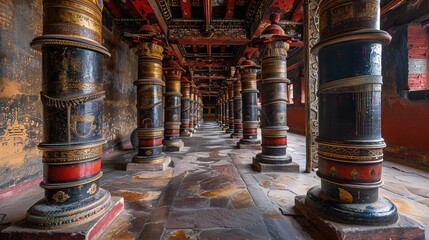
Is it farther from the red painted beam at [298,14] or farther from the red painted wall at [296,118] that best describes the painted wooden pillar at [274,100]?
the red painted wall at [296,118]

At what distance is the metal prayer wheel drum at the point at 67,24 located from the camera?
2.01 m

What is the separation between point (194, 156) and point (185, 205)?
3.34 meters

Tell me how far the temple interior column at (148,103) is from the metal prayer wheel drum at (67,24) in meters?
2.53

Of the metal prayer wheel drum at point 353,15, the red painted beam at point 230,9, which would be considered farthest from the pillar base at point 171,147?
the metal prayer wheel drum at point 353,15

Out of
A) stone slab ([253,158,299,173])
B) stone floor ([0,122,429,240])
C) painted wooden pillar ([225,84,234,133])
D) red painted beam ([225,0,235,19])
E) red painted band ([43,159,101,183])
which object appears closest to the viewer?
red painted band ([43,159,101,183])

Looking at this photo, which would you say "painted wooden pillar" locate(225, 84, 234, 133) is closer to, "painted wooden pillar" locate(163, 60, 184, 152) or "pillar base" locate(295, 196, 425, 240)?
"painted wooden pillar" locate(163, 60, 184, 152)

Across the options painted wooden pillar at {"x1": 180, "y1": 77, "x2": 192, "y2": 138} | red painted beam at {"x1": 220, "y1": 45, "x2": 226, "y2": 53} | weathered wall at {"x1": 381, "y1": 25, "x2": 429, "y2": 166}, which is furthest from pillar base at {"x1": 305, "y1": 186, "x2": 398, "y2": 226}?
painted wooden pillar at {"x1": 180, "y1": 77, "x2": 192, "y2": 138}

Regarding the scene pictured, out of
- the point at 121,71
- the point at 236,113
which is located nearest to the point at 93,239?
the point at 121,71

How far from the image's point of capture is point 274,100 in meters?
4.58

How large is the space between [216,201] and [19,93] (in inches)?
135

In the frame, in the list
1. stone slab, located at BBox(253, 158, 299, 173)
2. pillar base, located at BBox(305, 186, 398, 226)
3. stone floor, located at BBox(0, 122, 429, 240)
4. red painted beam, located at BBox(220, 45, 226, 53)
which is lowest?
stone floor, located at BBox(0, 122, 429, 240)

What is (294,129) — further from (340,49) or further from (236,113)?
(340,49)

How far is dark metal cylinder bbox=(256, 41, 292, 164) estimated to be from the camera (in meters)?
4.54

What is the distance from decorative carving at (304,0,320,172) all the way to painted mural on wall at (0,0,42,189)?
4919 millimetres
